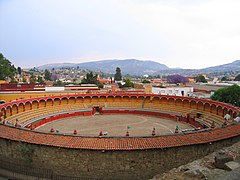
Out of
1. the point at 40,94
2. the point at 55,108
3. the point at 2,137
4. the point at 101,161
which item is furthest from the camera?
the point at 40,94

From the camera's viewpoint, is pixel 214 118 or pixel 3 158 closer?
pixel 3 158

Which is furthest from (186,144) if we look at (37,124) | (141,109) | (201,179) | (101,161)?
(141,109)

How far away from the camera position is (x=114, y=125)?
39.2 metres

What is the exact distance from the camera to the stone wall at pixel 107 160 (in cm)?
1762

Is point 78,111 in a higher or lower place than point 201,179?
lower

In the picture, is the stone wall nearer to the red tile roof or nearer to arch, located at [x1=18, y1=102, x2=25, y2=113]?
the red tile roof

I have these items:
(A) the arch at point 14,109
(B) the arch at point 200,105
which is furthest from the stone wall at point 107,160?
(B) the arch at point 200,105

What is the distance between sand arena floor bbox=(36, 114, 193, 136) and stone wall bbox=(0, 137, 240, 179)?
555 inches

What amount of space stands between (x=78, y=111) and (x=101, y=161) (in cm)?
3231

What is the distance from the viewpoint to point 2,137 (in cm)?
1984

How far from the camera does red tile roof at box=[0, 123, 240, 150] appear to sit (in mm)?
17938

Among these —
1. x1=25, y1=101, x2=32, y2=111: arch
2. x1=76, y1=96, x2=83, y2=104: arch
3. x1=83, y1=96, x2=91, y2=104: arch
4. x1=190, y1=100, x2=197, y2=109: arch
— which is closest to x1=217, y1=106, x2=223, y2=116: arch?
x1=190, y1=100, x2=197, y2=109: arch

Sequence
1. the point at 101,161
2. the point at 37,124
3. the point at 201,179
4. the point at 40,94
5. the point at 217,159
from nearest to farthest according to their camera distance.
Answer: the point at 201,179 < the point at 217,159 < the point at 101,161 < the point at 37,124 < the point at 40,94

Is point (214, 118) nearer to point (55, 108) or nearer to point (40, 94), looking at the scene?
point (55, 108)
